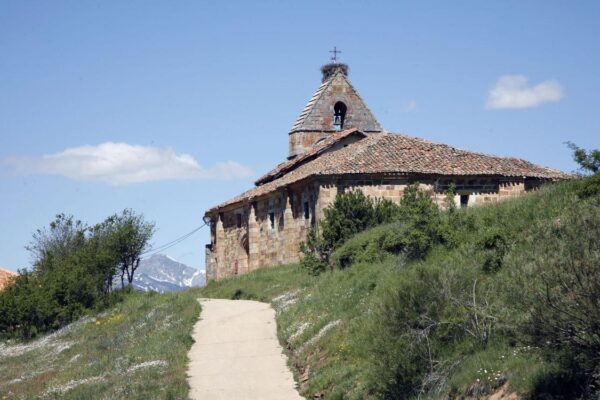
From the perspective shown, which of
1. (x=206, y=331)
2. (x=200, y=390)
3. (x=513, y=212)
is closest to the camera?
(x=200, y=390)

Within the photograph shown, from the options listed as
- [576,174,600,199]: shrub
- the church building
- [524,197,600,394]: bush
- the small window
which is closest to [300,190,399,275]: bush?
the church building

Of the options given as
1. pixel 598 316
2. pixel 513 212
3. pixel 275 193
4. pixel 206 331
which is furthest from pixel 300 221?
pixel 598 316

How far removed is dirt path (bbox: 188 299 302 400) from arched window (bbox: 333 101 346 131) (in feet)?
80.4

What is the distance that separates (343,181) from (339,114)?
1537cm

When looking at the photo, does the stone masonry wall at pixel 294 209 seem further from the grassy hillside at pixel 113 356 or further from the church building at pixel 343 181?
the grassy hillside at pixel 113 356

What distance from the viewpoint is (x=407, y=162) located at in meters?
41.7

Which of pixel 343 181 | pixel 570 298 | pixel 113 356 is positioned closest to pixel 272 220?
pixel 343 181

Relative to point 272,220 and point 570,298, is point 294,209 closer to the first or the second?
point 272,220

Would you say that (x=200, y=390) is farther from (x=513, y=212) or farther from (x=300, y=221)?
(x=300, y=221)

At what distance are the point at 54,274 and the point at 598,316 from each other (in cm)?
3320

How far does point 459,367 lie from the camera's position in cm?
1633

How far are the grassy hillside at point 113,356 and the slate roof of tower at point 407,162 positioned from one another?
28.3 ft

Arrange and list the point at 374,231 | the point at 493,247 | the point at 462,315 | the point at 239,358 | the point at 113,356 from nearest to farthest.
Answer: the point at 462,315 < the point at 493,247 < the point at 239,358 < the point at 113,356 < the point at 374,231

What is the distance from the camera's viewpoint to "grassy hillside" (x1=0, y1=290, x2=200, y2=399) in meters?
21.5
